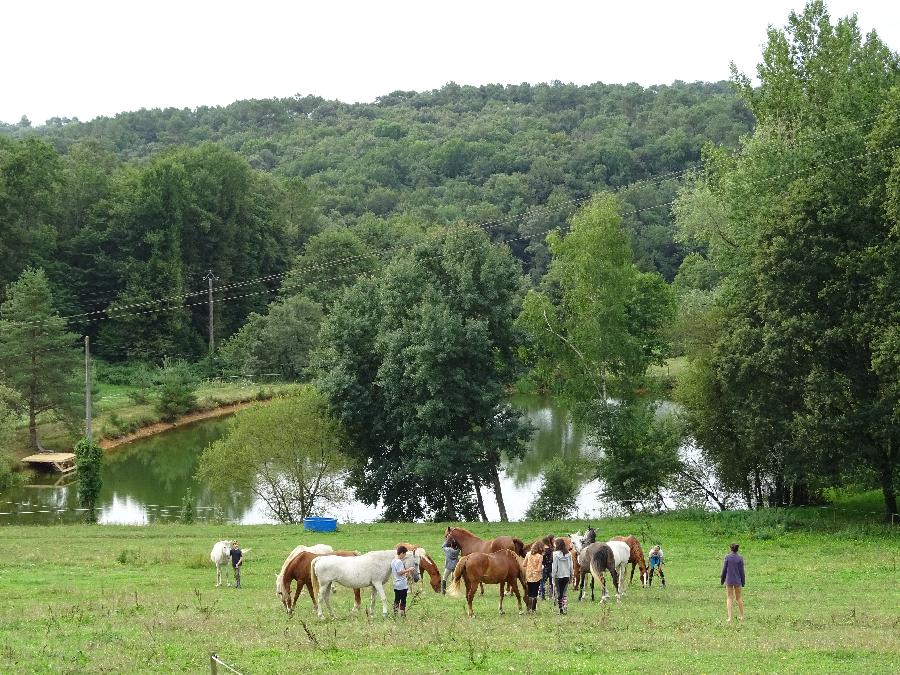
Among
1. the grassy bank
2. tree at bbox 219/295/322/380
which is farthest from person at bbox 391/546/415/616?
tree at bbox 219/295/322/380

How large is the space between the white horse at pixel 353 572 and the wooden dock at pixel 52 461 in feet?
155

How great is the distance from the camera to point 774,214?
119 feet

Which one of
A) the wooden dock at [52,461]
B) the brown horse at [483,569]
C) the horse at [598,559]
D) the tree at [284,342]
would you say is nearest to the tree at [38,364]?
the wooden dock at [52,461]

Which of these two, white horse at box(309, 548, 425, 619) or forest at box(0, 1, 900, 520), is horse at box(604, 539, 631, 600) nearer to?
white horse at box(309, 548, 425, 619)

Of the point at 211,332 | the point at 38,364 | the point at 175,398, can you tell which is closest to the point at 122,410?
the point at 175,398

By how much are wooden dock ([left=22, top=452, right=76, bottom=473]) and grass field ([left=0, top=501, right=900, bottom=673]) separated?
31.2 meters

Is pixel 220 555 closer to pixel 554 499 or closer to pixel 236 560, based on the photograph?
pixel 236 560

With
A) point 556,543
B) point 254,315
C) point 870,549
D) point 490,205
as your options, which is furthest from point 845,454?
point 490,205

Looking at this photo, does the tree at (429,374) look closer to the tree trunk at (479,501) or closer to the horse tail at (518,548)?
the tree trunk at (479,501)

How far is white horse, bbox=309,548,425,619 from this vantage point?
2016 centimetres

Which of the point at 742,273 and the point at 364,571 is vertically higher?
the point at 742,273

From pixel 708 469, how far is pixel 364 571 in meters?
27.0

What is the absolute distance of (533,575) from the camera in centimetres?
2095

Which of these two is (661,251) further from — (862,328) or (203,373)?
(862,328)
